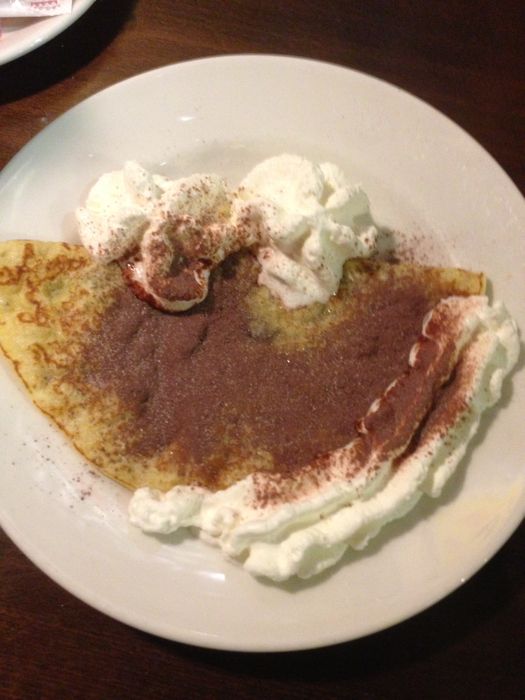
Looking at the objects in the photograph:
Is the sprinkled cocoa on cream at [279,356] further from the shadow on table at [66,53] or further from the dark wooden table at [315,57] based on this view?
the shadow on table at [66,53]

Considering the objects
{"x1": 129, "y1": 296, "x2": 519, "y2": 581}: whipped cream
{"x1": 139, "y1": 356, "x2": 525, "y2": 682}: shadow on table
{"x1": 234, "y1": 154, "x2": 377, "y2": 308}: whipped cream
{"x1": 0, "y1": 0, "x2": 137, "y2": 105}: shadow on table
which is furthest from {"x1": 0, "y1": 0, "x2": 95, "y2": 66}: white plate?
{"x1": 139, "y1": 356, "x2": 525, "y2": 682}: shadow on table

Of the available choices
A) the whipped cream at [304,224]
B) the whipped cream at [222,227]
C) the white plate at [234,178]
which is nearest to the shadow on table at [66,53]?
the white plate at [234,178]

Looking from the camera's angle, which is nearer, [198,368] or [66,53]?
[198,368]

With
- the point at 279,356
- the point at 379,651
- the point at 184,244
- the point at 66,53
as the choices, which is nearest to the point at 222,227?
the point at 184,244

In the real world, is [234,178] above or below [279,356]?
above

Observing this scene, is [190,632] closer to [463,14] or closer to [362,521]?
[362,521]

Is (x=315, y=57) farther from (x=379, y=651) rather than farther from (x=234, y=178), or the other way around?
(x=379, y=651)
